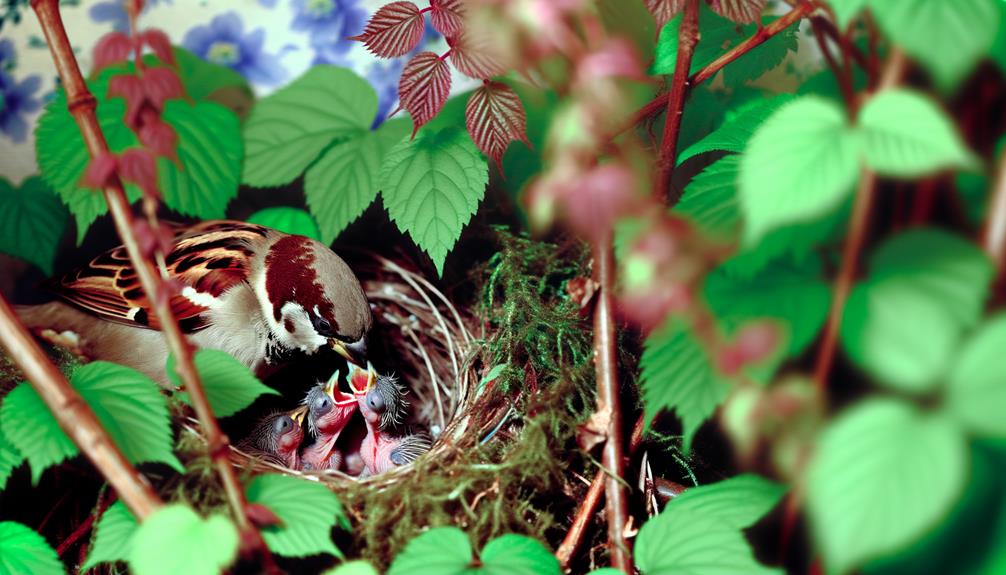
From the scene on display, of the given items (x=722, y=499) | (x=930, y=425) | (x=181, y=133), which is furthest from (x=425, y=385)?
(x=930, y=425)

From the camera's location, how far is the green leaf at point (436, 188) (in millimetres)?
1162

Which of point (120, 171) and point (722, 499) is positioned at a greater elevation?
point (120, 171)

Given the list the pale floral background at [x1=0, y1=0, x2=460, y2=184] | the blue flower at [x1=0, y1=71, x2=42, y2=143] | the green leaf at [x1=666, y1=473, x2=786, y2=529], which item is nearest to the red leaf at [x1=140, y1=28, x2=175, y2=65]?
the green leaf at [x1=666, y1=473, x2=786, y2=529]

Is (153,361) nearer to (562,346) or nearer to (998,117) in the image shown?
(562,346)

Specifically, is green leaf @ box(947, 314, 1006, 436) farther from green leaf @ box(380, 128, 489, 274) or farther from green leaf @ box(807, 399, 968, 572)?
green leaf @ box(380, 128, 489, 274)

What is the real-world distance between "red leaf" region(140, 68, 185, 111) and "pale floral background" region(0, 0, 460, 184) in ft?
2.90

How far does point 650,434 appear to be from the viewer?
3.43 ft

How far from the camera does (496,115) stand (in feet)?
3.37

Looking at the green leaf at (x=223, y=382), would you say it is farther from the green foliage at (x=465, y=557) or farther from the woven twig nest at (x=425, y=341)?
the woven twig nest at (x=425, y=341)

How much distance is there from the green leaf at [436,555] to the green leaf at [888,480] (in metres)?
0.42

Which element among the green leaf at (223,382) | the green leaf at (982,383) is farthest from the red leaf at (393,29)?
the green leaf at (982,383)

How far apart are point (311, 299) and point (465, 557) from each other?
71 centimetres

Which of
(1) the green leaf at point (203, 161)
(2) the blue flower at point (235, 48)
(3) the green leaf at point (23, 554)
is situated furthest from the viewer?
(2) the blue flower at point (235, 48)

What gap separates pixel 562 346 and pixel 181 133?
30.0 inches
